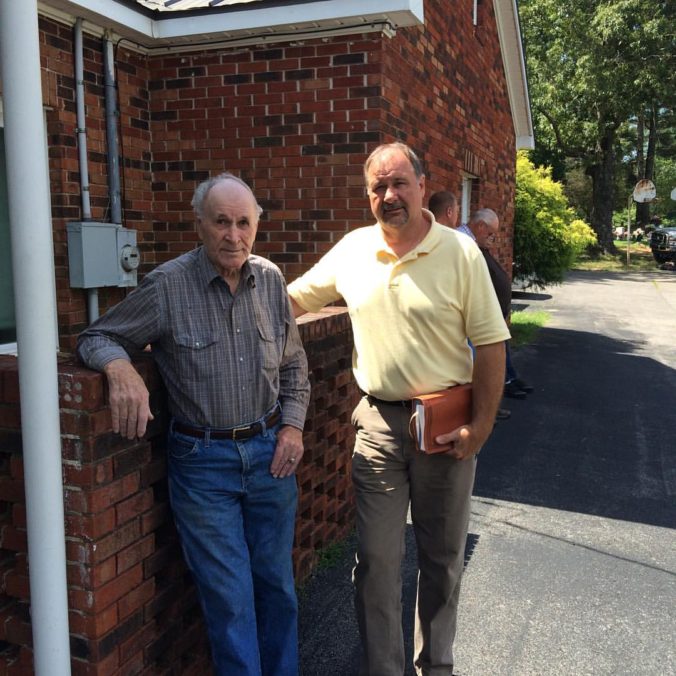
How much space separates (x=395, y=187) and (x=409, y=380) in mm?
695

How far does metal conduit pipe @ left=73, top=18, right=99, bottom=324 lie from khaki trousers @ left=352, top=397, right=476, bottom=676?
2654 millimetres

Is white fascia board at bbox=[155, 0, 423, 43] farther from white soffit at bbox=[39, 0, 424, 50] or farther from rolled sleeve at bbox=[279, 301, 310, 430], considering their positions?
rolled sleeve at bbox=[279, 301, 310, 430]

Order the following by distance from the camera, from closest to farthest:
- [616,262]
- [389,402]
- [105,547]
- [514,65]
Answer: [105,547]
[389,402]
[514,65]
[616,262]

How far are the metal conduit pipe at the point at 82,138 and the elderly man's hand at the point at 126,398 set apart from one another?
2829 millimetres

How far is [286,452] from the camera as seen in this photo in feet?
7.84

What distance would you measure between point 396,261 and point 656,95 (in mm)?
29064

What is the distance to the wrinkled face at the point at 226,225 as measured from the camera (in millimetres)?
2240

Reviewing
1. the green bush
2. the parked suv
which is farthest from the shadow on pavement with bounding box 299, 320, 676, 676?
the parked suv

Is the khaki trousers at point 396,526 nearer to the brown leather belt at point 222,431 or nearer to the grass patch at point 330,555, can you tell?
the brown leather belt at point 222,431

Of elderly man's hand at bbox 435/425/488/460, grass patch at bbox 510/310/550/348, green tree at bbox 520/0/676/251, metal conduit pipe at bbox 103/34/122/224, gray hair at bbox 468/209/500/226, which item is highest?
green tree at bbox 520/0/676/251

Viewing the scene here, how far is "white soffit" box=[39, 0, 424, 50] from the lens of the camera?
450 centimetres

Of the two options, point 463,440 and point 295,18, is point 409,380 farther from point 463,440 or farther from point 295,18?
point 295,18

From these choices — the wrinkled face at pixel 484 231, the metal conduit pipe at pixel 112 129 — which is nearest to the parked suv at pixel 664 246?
the wrinkled face at pixel 484 231

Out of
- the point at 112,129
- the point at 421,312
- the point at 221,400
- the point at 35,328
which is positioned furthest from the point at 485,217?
the point at 35,328
